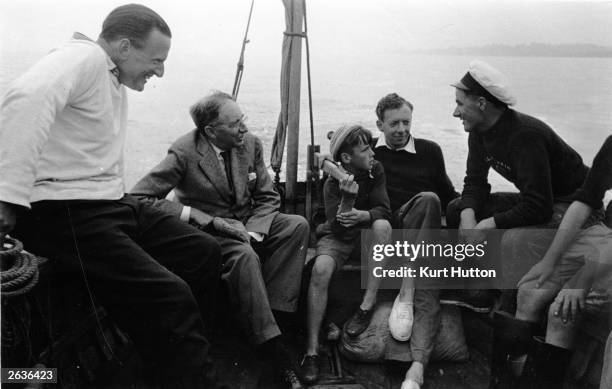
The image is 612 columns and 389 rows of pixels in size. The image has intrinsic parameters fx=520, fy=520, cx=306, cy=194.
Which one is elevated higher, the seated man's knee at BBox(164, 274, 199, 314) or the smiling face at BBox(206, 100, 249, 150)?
the smiling face at BBox(206, 100, 249, 150)

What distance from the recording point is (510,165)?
2.67 meters

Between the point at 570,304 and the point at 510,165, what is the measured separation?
805 millimetres

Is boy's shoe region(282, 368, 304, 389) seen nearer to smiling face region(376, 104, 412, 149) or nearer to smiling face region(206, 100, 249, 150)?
smiling face region(206, 100, 249, 150)

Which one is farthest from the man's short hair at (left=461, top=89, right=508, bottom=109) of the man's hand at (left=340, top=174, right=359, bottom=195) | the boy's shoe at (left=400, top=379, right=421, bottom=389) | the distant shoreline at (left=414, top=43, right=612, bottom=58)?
the distant shoreline at (left=414, top=43, right=612, bottom=58)

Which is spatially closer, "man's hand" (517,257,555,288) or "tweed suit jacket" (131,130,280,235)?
"man's hand" (517,257,555,288)

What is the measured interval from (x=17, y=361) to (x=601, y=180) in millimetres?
2399

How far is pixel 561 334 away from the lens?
2105mm

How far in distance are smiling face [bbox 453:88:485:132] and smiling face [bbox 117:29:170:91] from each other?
1.49 m

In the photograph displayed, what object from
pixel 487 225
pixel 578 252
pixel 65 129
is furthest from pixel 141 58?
pixel 578 252

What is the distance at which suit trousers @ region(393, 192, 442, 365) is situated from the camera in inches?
101

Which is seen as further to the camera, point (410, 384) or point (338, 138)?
point (338, 138)

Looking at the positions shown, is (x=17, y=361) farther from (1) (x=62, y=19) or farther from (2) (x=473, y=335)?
(1) (x=62, y=19)

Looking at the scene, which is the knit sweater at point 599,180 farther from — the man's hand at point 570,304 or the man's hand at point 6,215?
the man's hand at point 6,215

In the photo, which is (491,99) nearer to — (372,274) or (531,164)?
(531,164)
